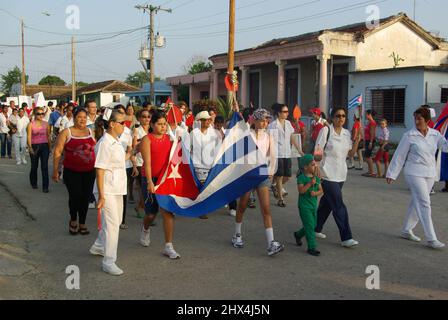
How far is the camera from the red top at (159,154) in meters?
5.77

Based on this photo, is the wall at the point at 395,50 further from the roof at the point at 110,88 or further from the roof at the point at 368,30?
the roof at the point at 110,88

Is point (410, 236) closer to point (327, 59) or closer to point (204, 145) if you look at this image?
point (204, 145)

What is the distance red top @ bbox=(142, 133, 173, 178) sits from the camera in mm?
5773

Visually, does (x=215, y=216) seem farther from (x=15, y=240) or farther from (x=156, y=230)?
(x=15, y=240)

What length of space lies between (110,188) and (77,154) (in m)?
1.74

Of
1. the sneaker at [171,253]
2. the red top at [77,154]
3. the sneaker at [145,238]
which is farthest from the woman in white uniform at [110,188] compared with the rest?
the red top at [77,154]

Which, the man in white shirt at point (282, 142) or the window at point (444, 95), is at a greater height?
the window at point (444, 95)

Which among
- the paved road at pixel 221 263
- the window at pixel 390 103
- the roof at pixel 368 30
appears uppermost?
the roof at pixel 368 30

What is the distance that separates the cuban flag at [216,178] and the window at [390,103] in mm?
13975

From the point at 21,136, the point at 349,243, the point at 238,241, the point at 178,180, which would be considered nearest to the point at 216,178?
the point at 178,180

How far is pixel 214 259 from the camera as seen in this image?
5707 millimetres

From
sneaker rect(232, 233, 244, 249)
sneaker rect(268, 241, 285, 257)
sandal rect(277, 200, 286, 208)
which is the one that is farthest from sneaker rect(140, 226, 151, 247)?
sandal rect(277, 200, 286, 208)

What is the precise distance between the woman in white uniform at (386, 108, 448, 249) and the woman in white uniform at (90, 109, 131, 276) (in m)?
3.74

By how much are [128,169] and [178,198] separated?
263cm
